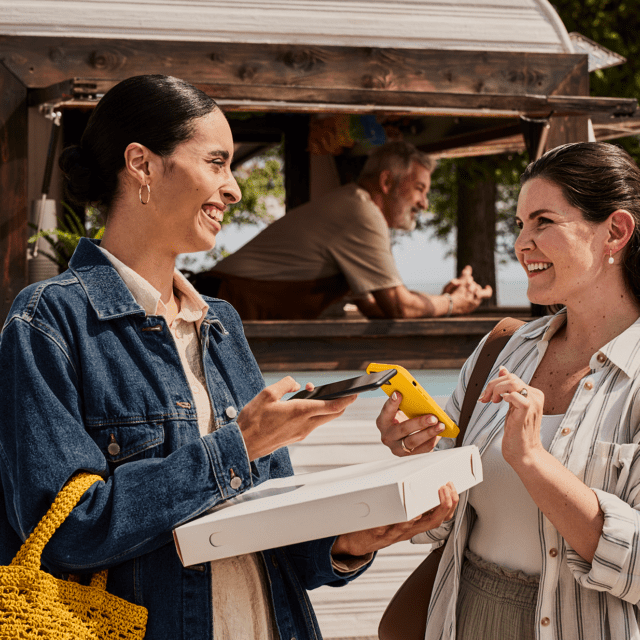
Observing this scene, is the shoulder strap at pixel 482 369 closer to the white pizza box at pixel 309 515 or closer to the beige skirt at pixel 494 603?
the beige skirt at pixel 494 603

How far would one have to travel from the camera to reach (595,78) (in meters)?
9.74

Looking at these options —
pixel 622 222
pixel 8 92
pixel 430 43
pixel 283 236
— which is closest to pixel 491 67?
pixel 430 43

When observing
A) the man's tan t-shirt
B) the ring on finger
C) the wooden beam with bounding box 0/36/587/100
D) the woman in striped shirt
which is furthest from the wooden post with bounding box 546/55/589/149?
the ring on finger

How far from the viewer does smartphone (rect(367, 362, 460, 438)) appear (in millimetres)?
1717

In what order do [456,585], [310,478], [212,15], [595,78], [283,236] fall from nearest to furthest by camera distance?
[310,478], [456,585], [212,15], [283,236], [595,78]

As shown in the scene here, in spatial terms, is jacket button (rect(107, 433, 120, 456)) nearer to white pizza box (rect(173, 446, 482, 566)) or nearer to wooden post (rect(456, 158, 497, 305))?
white pizza box (rect(173, 446, 482, 566))

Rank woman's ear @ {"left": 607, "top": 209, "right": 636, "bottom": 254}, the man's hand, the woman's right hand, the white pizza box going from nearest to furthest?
the white pizza box → the woman's right hand → woman's ear @ {"left": 607, "top": 209, "right": 636, "bottom": 254} → the man's hand

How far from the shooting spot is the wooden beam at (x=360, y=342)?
178 inches

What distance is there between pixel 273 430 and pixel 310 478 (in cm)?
29

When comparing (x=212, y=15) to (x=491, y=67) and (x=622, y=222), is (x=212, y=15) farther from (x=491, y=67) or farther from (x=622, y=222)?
(x=622, y=222)

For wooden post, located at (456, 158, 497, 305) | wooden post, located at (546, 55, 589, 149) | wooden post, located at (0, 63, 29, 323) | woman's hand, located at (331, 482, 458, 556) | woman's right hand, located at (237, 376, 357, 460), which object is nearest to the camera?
woman's right hand, located at (237, 376, 357, 460)

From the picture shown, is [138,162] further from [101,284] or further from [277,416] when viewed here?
[277,416]

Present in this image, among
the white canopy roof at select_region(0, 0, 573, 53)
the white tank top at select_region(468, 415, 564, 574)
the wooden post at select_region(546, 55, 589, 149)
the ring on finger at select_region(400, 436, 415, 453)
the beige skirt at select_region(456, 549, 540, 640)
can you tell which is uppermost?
the white canopy roof at select_region(0, 0, 573, 53)

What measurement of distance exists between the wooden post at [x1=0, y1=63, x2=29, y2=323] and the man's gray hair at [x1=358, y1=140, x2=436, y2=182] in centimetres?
215
